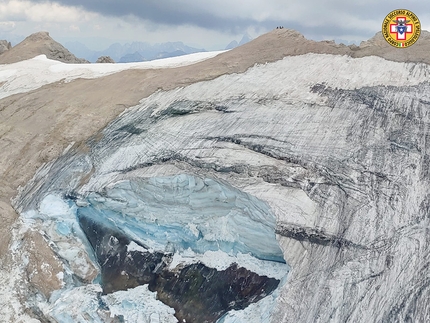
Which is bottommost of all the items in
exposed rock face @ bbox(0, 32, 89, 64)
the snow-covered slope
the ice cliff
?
the ice cliff

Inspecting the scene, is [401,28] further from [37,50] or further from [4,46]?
[4,46]

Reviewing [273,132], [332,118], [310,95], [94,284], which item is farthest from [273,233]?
[94,284]

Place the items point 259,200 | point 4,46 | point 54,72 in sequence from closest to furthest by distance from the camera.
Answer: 1. point 259,200
2. point 54,72
3. point 4,46

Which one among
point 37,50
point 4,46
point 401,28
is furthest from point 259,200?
point 4,46

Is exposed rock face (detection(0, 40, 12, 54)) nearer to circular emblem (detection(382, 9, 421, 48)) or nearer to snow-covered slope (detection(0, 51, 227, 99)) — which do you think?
snow-covered slope (detection(0, 51, 227, 99))

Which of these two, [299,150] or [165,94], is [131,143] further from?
[299,150]

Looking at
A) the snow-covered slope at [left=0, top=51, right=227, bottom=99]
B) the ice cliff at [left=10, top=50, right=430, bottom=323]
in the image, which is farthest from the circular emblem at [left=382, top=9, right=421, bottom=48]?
the snow-covered slope at [left=0, top=51, right=227, bottom=99]
